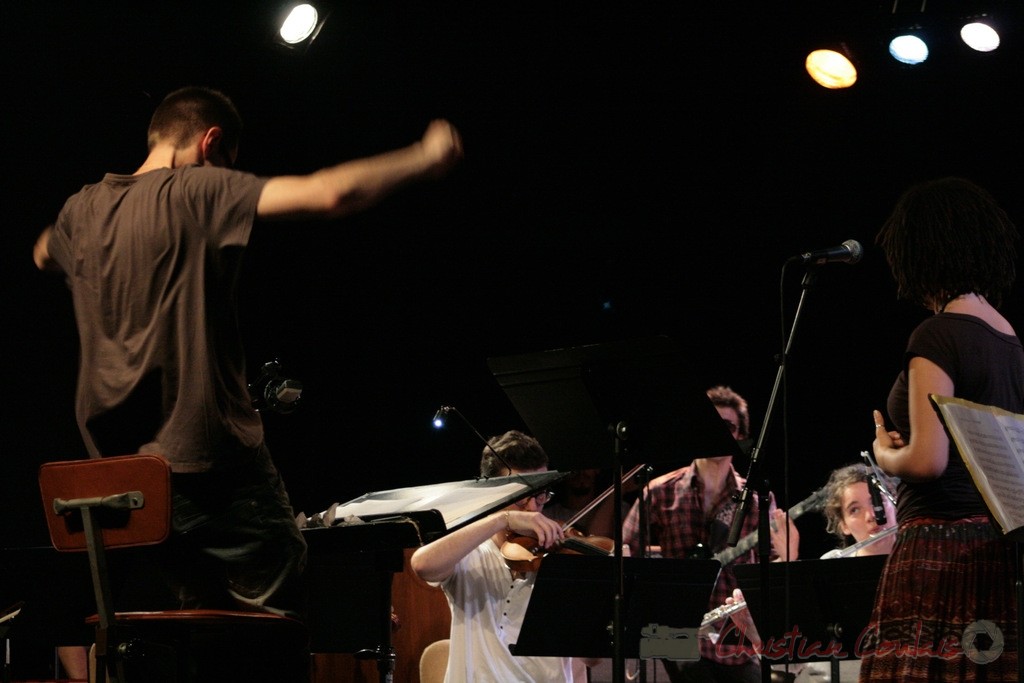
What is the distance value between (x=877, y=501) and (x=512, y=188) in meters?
3.79

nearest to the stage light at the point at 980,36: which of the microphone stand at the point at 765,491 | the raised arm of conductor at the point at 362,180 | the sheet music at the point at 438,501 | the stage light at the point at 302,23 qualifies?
the microphone stand at the point at 765,491

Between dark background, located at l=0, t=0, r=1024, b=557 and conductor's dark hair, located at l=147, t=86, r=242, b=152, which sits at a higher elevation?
dark background, located at l=0, t=0, r=1024, b=557

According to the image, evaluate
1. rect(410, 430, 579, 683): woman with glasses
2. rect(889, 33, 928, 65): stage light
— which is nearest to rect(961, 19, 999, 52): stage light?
rect(889, 33, 928, 65): stage light

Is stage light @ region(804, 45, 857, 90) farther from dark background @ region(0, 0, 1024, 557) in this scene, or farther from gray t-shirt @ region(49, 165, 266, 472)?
→ gray t-shirt @ region(49, 165, 266, 472)

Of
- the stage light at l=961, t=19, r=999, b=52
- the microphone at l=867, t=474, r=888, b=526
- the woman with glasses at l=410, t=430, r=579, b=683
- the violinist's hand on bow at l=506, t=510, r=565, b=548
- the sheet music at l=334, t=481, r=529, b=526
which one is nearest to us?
the sheet music at l=334, t=481, r=529, b=526

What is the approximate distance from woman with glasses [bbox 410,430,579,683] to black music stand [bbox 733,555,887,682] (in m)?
0.85

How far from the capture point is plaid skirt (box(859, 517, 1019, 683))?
2441mm

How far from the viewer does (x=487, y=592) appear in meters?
4.09

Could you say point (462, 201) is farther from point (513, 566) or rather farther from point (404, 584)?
point (513, 566)

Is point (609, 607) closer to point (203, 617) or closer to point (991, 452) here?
point (991, 452)

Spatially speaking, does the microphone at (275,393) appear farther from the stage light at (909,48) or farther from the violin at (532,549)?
the stage light at (909,48)

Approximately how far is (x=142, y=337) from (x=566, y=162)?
229 inches

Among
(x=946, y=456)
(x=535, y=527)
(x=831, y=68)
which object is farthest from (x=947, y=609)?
(x=831, y=68)

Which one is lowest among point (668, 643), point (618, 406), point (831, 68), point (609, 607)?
point (668, 643)
